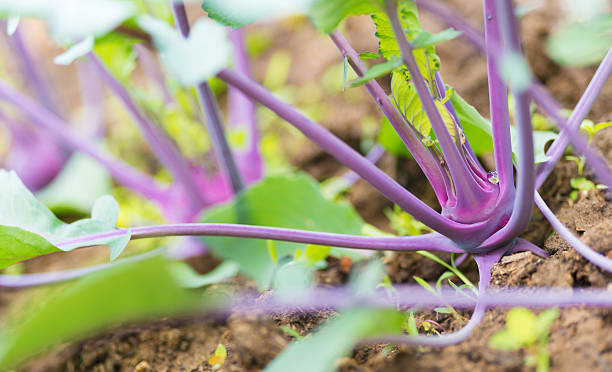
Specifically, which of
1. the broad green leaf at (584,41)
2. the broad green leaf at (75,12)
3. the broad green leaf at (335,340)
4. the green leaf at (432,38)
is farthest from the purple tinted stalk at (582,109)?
the broad green leaf at (75,12)

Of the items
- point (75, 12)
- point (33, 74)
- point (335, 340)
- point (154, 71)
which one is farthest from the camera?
point (33, 74)

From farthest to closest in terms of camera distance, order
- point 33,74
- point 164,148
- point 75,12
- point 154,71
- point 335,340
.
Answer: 1. point 33,74
2. point 154,71
3. point 164,148
4. point 75,12
5. point 335,340

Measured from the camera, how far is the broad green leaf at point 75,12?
0.35 meters

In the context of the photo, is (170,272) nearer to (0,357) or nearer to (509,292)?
(0,357)

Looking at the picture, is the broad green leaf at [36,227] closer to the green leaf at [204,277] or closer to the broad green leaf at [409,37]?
the green leaf at [204,277]

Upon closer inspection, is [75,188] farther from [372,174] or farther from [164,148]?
[372,174]

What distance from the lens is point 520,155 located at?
34cm

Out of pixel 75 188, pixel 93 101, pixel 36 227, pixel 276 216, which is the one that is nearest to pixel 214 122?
pixel 276 216

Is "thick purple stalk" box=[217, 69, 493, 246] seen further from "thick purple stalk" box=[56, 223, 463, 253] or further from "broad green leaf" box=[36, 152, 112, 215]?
"broad green leaf" box=[36, 152, 112, 215]

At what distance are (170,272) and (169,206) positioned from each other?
→ 563 millimetres

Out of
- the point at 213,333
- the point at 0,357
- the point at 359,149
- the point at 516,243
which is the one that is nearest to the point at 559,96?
the point at 359,149

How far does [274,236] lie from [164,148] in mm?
373

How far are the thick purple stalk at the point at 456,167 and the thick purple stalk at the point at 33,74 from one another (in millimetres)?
888

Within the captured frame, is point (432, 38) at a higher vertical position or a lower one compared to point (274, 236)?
higher
